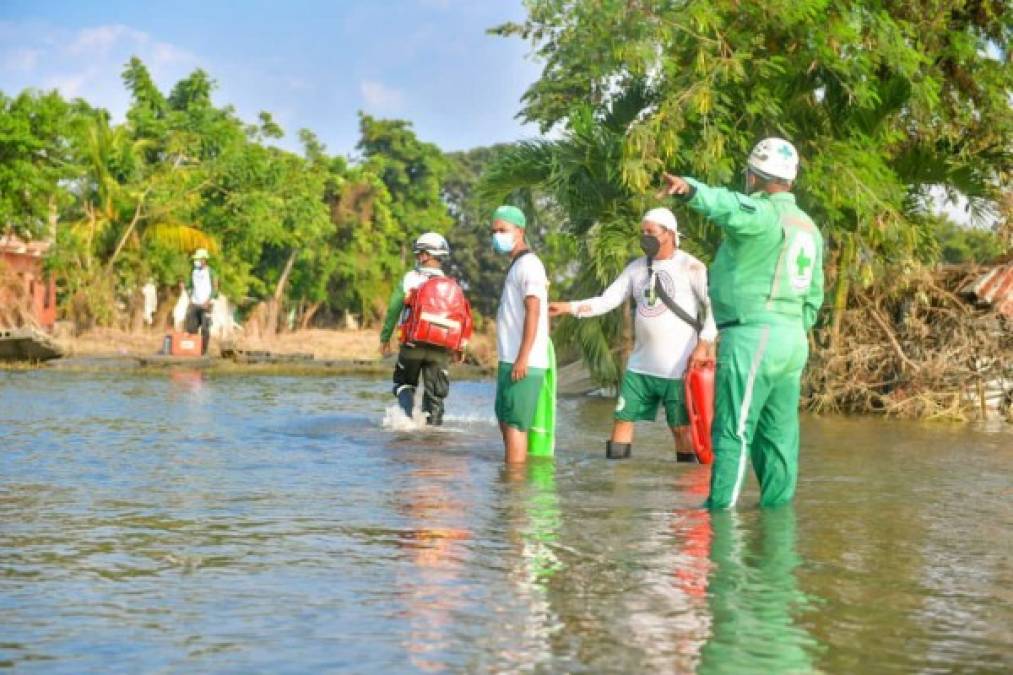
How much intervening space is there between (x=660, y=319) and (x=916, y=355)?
8958 millimetres

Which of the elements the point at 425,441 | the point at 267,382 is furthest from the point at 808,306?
the point at 267,382

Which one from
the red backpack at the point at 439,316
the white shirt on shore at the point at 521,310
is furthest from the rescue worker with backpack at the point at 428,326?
the white shirt on shore at the point at 521,310

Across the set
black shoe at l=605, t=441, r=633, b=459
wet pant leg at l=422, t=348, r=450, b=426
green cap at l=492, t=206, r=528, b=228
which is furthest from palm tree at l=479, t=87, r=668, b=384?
green cap at l=492, t=206, r=528, b=228

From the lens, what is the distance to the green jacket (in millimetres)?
9047

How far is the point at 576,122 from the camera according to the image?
70.2ft

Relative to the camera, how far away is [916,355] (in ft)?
67.5

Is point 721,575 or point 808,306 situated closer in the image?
point 721,575

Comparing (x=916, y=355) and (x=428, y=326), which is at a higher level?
(x=916, y=355)

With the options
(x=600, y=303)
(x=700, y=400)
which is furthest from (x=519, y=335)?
(x=700, y=400)

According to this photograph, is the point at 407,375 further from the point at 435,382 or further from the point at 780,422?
the point at 780,422

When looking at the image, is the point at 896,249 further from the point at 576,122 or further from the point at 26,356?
the point at 26,356

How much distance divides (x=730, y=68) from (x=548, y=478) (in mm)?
9992

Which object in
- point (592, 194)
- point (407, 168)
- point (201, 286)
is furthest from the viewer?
point (407, 168)

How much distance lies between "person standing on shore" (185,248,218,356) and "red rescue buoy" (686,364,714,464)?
776 inches
